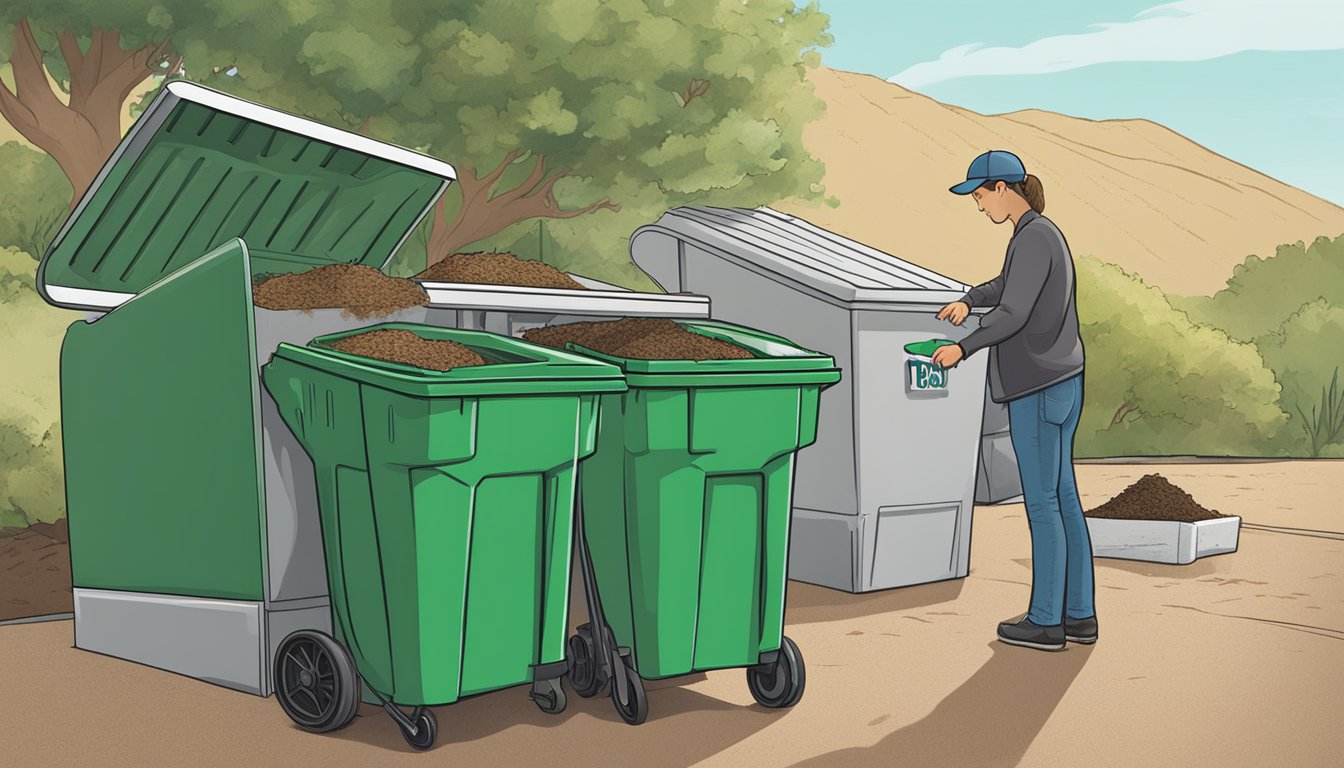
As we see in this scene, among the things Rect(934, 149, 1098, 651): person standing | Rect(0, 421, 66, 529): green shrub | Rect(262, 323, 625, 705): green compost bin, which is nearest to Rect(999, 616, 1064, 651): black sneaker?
Rect(934, 149, 1098, 651): person standing

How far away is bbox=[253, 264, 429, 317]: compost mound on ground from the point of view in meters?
4.33

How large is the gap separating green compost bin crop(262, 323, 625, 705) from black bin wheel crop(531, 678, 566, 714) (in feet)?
0.74

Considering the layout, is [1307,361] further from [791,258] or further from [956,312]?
[956,312]

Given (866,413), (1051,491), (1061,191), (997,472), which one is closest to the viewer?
(1051,491)

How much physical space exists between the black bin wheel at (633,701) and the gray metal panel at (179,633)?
1232 mm

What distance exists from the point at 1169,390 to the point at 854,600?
11.9 metres

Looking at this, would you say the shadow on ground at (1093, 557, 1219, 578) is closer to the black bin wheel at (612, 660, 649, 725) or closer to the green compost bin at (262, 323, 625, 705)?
the black bin wheel at (612, 660, 649, 725)

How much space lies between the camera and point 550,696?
4.18 meters

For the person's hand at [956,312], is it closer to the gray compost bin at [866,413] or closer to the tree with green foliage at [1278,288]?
the gray compost bin at [866,413]

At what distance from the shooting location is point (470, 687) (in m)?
3.79

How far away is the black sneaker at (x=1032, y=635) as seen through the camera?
198 inches

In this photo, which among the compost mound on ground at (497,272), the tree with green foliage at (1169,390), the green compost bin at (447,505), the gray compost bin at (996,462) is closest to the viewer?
the green compost bin at (447,505)

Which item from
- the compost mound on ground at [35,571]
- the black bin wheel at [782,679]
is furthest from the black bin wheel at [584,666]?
the compost mound on ground at [35,571]

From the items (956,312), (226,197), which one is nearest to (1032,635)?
(956,312)
